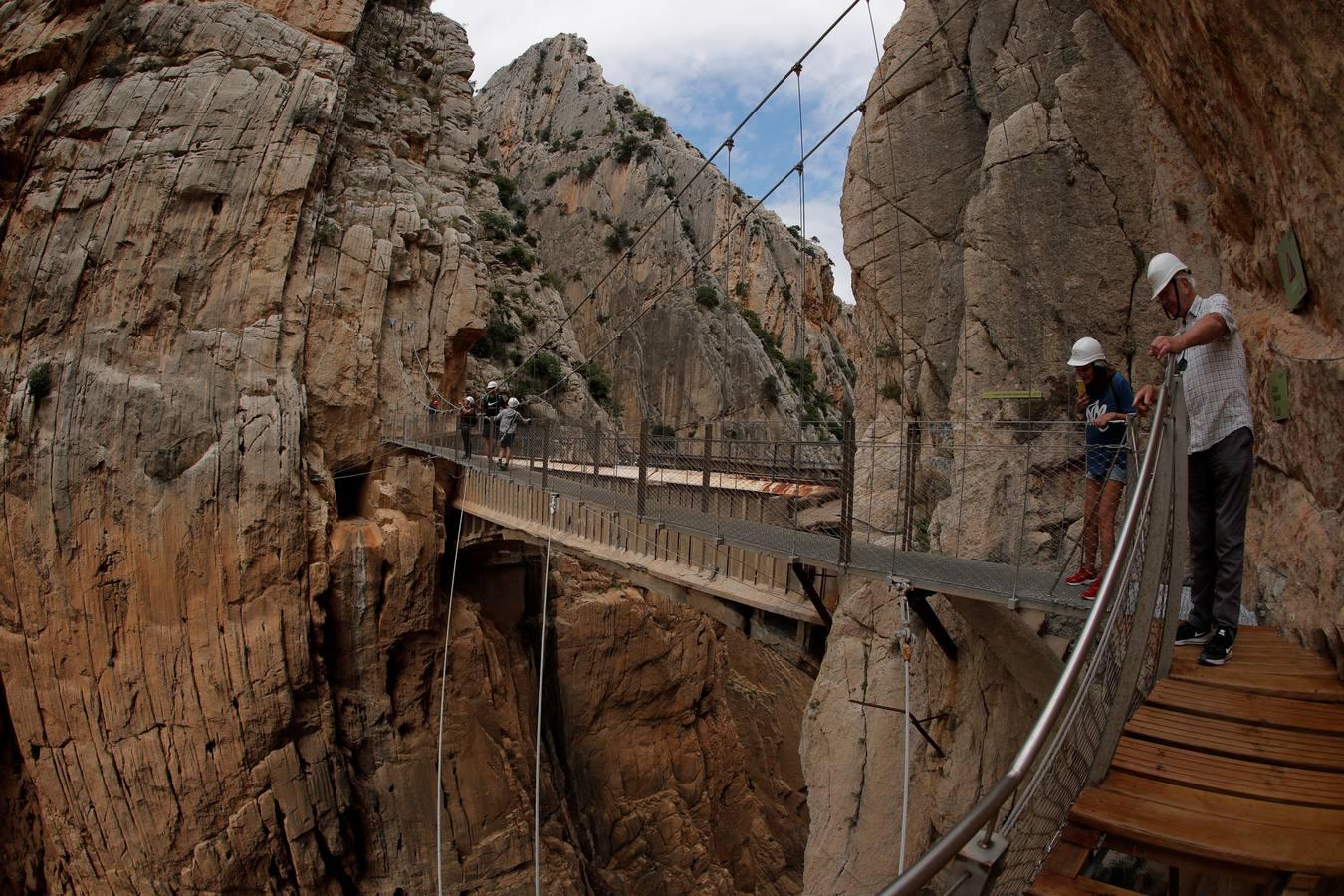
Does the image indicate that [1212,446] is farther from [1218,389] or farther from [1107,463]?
[1107,463]

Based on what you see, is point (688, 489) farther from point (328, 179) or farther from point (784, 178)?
point (328, 179)

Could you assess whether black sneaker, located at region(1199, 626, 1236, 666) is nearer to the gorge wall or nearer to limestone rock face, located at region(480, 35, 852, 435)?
the gorge wall

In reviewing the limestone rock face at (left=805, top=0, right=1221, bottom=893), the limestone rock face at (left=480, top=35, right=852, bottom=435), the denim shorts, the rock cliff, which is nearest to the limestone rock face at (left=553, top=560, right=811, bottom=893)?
the rock cliff

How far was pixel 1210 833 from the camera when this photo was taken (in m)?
1.60

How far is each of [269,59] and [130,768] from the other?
36.7 ft

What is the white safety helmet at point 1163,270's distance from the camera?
2596mm

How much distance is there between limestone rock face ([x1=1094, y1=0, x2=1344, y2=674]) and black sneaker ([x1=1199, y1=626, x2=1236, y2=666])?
0.87 ft

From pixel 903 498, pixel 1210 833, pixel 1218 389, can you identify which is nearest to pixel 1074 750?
pixel 1210 833

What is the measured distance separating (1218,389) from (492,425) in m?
8.78

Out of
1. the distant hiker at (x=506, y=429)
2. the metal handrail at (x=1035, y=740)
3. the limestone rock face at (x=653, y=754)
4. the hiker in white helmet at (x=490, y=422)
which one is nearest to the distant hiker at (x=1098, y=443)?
the metal handrail at (x=1035, y=740)

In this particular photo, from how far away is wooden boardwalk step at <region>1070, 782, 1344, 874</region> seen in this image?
149cm

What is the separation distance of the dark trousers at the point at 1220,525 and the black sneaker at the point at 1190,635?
0.02 meters

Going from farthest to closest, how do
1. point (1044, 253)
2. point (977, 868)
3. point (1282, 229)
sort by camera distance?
point (1044, 253) < point (1282, 229) < point (977, 868)

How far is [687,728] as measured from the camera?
1415 centimetres
